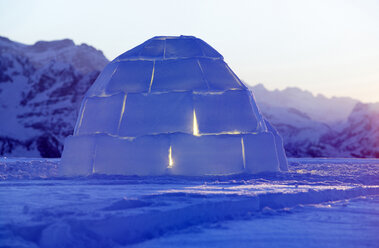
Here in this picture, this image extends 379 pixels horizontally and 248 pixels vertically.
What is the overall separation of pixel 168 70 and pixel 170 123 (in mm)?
1465

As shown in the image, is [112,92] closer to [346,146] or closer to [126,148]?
[126,148]

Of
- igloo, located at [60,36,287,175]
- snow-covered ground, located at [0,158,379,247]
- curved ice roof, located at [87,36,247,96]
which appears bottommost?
snow-covered ground, located at [0,158,379,247]

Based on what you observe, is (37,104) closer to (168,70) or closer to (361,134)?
(168,70)

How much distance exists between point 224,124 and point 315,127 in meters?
33.4

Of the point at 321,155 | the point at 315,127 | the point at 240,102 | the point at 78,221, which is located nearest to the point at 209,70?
the point at 240,102

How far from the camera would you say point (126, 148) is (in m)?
8.43

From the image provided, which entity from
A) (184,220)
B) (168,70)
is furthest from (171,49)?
(184,220)

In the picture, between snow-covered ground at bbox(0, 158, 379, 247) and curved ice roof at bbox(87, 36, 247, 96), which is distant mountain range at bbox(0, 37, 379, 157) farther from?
snow-covered ground at bbox(0, 158, 379, 247)

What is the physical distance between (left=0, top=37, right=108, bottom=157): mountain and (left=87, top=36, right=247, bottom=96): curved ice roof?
67.9 ft

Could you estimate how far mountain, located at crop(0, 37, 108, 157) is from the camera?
2920cm

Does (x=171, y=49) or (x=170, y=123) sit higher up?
(x=171, y=49)

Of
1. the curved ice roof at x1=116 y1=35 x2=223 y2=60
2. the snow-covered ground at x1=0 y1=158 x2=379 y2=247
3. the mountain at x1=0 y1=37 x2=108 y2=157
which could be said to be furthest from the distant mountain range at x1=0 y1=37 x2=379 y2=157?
the snow-covered ground at x1=0 y1=158 x2=379 y2=247

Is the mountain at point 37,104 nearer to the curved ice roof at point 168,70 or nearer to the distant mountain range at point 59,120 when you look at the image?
the distant mountain range at point 59,120

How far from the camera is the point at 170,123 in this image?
858cm
